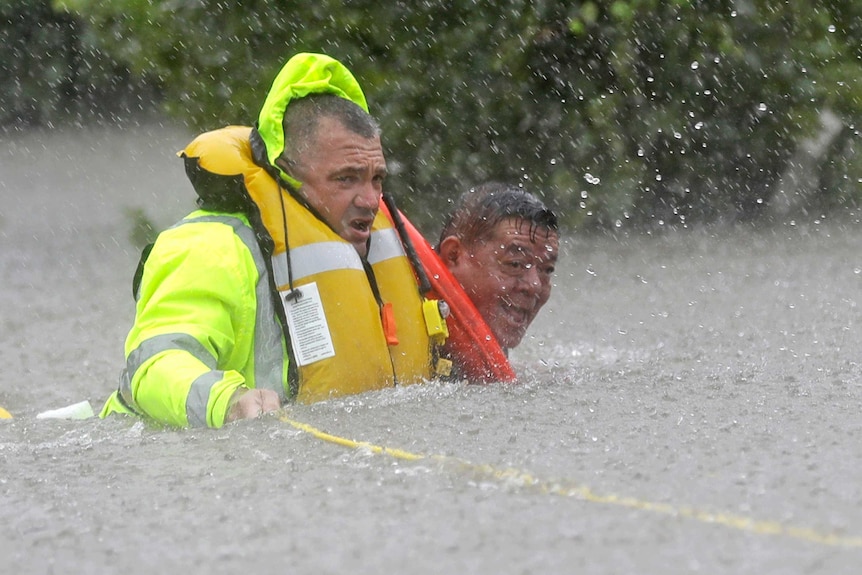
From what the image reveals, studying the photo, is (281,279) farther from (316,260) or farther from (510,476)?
(510,476)

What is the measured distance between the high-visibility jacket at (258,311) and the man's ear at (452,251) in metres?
0.43

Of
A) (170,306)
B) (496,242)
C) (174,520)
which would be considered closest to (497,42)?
(496,242)

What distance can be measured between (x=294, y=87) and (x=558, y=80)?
480cm

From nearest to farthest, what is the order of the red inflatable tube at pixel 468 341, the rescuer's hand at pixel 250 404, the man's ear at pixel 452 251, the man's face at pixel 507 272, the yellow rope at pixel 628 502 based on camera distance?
the yellow rope at pixel 628 502 < the rescuer's hand at pixel 250 404 < the red inflatable tube at pixel 468 341 < the man's face at pixel 507 272 < the man's ear at pixel 452 251

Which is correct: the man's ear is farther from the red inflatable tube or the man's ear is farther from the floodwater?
the floodwater

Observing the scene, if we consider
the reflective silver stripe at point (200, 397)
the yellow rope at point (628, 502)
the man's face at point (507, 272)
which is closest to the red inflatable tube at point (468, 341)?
the man's face at point (507, 272)

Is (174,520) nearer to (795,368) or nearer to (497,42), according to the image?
(795,368)

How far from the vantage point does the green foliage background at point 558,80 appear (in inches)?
359

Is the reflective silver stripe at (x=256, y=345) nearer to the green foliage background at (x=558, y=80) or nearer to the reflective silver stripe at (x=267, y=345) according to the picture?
the reflective silver stripe at (x=267, y=345)

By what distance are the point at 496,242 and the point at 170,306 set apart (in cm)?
132

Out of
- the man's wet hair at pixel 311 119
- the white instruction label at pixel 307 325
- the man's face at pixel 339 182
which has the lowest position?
the white instruction label at pixel 307 325

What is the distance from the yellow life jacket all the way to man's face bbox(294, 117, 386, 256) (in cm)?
7

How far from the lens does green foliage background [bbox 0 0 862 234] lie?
9125 millimetres

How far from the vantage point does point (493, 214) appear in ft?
16.8
